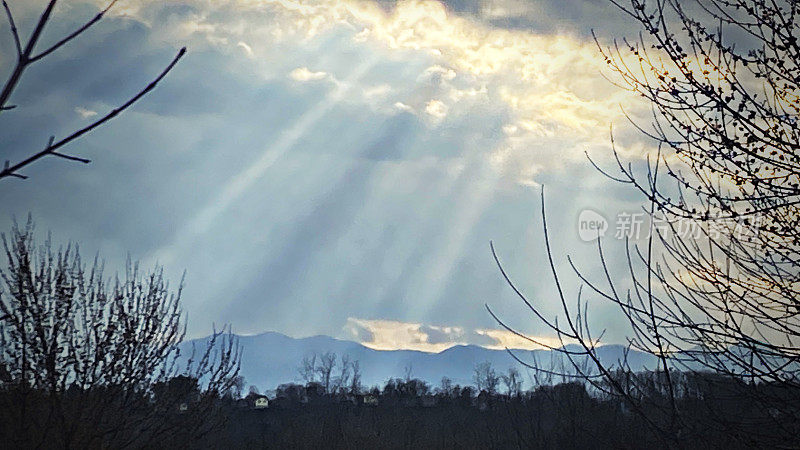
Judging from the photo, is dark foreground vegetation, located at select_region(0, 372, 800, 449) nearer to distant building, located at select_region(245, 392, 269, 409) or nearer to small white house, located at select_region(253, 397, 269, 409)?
distant building, located at select_region(245, 392, 269, 409)

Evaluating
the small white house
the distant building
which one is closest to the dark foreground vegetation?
the distant building

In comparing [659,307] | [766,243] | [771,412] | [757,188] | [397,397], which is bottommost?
[771,412]

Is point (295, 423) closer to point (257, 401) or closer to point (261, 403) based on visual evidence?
point (257, 401)

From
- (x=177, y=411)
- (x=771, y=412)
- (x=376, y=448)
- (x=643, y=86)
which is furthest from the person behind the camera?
(x=376, y=448)

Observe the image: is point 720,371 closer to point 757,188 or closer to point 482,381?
point 757,188

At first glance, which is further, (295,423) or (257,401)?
(257,401)

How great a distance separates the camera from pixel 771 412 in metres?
4.75

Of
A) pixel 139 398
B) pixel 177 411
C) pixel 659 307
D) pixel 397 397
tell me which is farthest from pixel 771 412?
pixel 397 397

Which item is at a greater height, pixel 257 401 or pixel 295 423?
pixel 257 401

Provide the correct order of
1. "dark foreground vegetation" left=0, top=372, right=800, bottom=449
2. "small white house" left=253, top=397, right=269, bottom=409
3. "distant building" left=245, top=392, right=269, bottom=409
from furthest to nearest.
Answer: "small white house" left=253, top=397, right=269, bottom=409, "distant building" left=245, top=392, right=269, bottom=409, "dark foreground vegetation" left=0, top=372, right=800, bottom=449

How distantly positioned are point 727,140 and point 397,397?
212ft

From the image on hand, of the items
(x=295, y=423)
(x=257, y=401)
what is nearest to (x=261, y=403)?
(x=257, y=401)

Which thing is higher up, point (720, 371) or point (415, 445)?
point (415, 445)

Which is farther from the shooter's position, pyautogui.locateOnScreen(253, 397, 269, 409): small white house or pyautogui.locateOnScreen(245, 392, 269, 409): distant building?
pyautogui.locateOnScreen(253, 397, 269, 409): small white house
